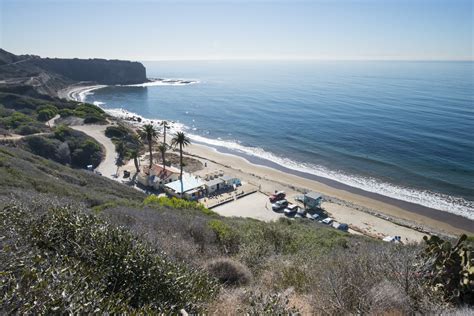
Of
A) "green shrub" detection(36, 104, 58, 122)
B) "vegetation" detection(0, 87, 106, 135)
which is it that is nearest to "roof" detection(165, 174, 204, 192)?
"vegetation" detection(0, 87, 106, 135)

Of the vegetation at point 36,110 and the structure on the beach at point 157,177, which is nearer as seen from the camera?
the structure on the beach at point 157,177

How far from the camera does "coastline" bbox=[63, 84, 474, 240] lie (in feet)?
102

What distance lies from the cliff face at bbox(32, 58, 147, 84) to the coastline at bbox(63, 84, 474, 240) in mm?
113448

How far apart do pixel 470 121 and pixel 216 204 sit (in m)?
56.4

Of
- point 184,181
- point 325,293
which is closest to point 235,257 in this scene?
point 325,293

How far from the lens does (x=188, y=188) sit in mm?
35406

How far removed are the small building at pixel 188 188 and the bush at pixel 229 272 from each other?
24466 mm

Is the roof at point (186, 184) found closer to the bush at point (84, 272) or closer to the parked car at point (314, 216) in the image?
the parked car at point (314, 216)

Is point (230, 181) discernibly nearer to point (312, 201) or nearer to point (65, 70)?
point (312, 201)

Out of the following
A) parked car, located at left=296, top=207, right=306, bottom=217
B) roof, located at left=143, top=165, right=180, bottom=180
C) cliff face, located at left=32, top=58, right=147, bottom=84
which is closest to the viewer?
parked car, located at left=296, top=207, right=306, bottom=217

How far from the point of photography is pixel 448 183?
38.2 m

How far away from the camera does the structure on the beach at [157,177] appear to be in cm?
3700

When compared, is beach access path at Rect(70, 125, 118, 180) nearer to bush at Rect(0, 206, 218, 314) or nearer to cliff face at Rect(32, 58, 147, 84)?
bush at Rect(0, 206, 218, 314)

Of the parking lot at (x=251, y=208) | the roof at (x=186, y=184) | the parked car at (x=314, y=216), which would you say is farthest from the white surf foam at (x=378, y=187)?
the roof at (x=186, y=184)
